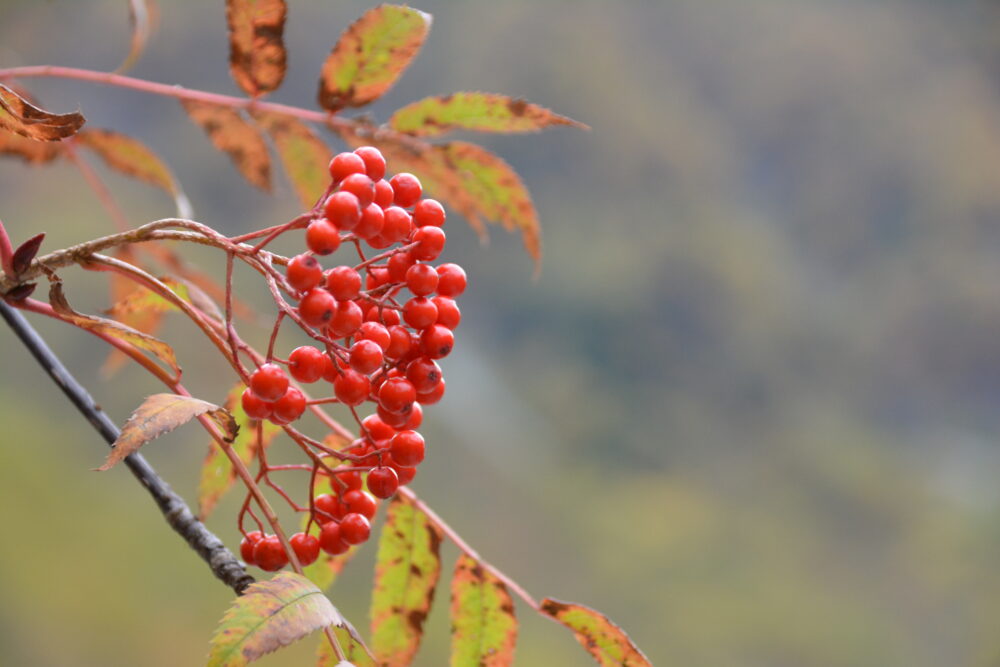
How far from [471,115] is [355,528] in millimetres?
276

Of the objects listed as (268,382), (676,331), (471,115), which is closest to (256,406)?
(268,382)

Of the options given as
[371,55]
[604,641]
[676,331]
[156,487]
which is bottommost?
[156,487]

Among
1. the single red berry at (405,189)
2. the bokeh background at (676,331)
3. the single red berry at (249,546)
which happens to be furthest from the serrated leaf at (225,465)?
the bokeh background at (676,331)

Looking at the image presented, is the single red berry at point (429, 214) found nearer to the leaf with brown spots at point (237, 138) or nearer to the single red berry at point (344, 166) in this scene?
the single red berry at point (344, 166)

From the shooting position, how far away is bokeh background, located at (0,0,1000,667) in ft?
5.46

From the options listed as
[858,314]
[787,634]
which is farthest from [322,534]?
[858,314]

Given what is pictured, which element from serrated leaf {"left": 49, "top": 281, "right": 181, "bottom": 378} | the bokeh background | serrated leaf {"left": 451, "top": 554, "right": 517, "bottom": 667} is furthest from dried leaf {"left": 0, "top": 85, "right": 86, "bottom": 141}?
the bokeh background

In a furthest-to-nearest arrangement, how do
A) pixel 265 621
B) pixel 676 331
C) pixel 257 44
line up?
1. pixel 676 331
2. pixel 257 44
3. pixel 265 621

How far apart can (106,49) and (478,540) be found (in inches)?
64.7

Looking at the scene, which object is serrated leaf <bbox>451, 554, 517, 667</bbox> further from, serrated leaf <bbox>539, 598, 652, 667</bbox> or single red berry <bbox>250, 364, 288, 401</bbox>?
single red berry <bbox>250, 364, 288, 401</bbox>

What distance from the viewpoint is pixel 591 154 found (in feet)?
8.64

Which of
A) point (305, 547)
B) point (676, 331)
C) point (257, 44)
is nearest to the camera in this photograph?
point (305, 547)

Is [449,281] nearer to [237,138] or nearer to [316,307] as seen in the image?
[316,307]

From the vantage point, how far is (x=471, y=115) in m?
0.52
